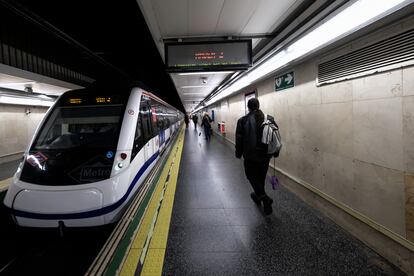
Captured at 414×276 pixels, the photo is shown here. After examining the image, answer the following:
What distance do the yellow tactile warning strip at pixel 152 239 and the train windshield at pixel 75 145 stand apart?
2.93ft

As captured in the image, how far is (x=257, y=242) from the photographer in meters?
2.23

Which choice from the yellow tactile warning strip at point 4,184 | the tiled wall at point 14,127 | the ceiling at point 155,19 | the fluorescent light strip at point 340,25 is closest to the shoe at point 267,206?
the fluorescent light strip at point 340,25

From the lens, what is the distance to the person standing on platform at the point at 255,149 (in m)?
2.86

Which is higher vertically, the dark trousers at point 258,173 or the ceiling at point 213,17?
the ceiling at point 213,17

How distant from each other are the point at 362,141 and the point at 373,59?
93 centimetres

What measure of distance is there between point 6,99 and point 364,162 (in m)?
9.80

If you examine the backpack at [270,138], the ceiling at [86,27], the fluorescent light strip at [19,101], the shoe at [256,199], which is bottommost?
the shoe at [256,199]

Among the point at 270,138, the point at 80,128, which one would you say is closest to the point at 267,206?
the point at 270,138

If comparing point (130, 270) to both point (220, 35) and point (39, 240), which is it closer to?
point (39, 240)

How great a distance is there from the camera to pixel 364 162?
7.27ft

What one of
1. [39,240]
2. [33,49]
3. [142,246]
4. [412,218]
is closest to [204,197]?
[142,246]

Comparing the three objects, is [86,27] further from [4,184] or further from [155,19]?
[4,184]

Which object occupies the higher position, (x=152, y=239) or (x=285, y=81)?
(x=285, y=81)

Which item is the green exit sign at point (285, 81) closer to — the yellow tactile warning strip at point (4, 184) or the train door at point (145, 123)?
the train door at point (145, 123)
